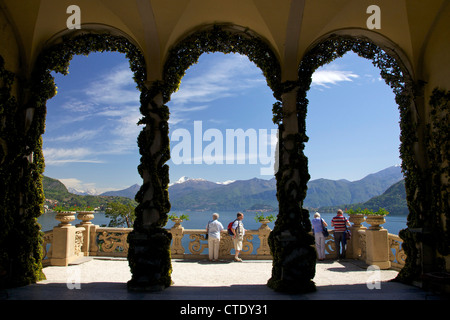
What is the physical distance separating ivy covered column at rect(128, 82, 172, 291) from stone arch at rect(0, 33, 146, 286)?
75 cm

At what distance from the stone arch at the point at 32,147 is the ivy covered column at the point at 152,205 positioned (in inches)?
29.4

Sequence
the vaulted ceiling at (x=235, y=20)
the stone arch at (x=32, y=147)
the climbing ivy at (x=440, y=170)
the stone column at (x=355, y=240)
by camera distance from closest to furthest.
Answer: the climbing ivy at (x=440, y=170) → the stone arch at (x=32, y=147) → the vaulted ceiling at (x=235, y=20) → the stone column at (x=355, y=240)

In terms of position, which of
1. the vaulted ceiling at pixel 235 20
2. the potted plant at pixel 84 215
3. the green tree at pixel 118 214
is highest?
the vaulted ceiling at pixel 235 20

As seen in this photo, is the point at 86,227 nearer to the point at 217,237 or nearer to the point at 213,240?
the point at 213,240

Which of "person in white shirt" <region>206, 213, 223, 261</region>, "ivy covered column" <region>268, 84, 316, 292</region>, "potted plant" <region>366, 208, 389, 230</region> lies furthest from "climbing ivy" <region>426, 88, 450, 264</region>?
"person in white shirt" <region>206, 213, 223, 261</region>

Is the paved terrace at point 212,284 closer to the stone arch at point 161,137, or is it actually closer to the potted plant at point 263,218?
the stone arch at point 161,137

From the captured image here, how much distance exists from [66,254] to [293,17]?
737 cm

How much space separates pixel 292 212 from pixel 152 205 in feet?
7.88

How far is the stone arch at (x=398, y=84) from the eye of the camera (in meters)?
5.36

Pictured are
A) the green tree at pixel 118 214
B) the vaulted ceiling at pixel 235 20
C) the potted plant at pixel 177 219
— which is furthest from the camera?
the green tree at pixel 118 214

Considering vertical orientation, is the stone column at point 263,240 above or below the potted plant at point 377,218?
below

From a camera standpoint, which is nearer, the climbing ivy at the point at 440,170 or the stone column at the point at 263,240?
the climbing ivy at the point at 440,170

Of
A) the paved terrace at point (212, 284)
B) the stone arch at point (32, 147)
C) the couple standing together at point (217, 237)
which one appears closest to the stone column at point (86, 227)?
the paved terrace at point (212, 284)

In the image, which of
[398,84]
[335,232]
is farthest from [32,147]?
[335,232]
